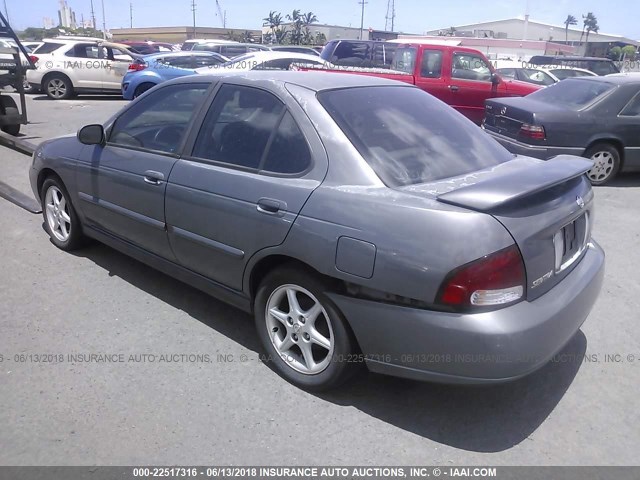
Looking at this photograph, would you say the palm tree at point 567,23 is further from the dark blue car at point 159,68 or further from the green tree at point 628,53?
the dark blue car at point 159,68

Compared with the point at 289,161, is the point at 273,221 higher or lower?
lower

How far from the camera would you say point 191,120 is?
376 cm

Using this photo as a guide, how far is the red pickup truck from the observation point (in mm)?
11305

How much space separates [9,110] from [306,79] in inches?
335

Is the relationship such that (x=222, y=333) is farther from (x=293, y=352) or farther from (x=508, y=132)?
(x=508, y=132)

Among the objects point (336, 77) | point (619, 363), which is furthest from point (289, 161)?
point (619, 363)

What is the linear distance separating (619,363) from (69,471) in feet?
10.2

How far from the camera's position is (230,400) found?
3070 mm

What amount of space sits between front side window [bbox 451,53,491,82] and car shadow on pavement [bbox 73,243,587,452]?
8767mm

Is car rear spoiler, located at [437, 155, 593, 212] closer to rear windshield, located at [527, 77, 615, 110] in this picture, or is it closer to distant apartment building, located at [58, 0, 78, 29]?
rear windshield, located at [527, 77, 615, 110]

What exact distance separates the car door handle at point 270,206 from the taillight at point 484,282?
99 cm

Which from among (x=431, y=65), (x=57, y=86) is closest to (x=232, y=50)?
(x=57, y=86)

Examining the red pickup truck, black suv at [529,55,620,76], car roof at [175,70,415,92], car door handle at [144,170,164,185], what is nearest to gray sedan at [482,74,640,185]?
the red pickup truck

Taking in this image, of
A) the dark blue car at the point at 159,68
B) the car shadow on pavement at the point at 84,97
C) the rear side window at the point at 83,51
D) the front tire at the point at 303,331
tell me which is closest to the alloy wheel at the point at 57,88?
the car shadow on pavement at the point at 84,97
